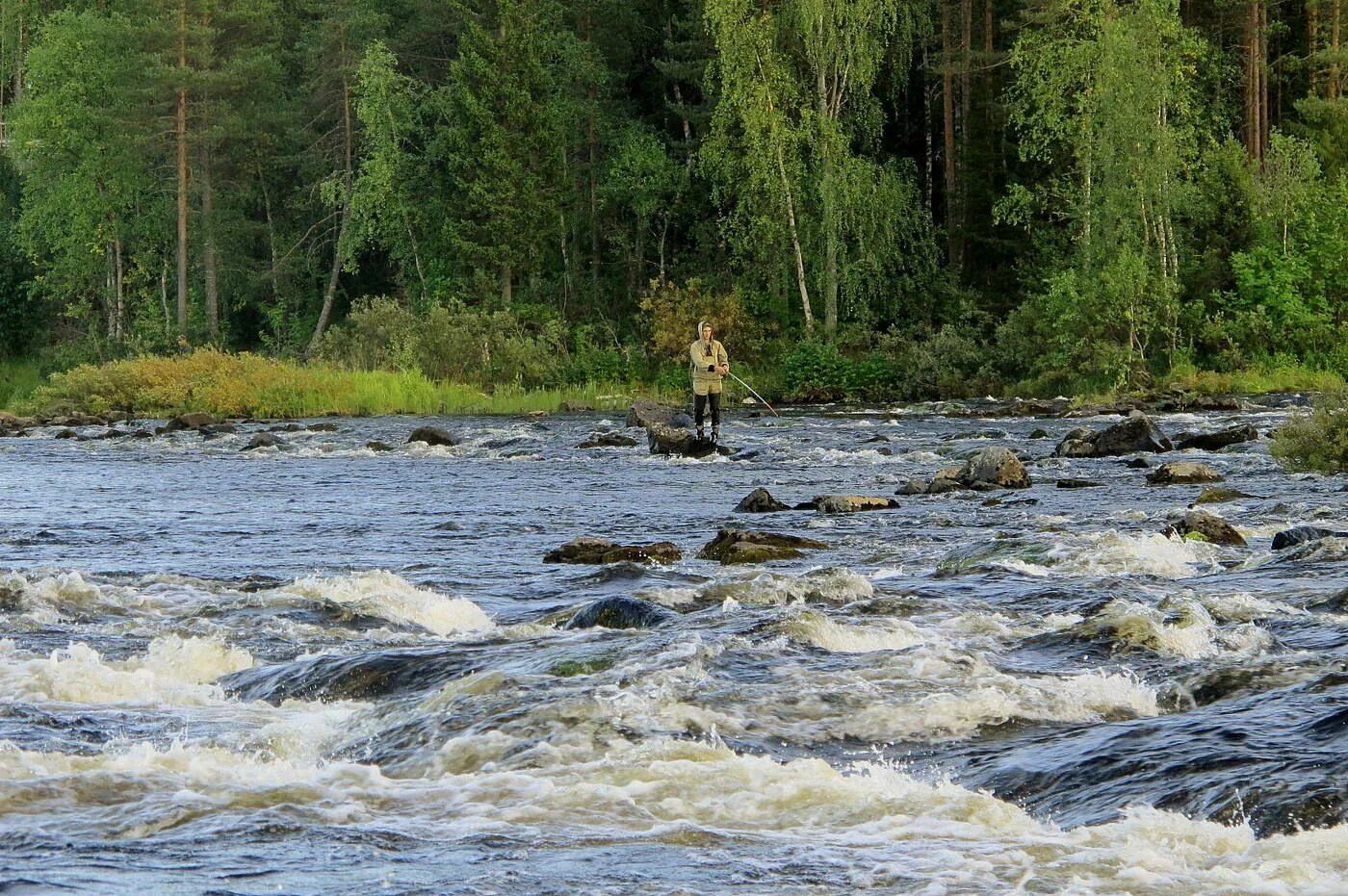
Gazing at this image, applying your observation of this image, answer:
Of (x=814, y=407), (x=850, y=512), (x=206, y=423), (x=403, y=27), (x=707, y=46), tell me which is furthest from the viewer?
(x=403, y=27)

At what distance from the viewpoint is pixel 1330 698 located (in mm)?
7949

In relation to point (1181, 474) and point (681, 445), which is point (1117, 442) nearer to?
point (1181, 474)

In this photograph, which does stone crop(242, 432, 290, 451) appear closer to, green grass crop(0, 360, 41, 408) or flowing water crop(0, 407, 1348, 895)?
flowing water crop(0, 407, 1348, 895)

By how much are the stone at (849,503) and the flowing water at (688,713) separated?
107cm

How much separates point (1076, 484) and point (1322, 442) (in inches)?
130

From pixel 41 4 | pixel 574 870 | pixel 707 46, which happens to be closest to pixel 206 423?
pixel 707 46

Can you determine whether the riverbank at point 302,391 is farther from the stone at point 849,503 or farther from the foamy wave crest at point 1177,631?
the foamy wave crest at point 1177,631

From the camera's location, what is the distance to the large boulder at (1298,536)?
44.2 feet

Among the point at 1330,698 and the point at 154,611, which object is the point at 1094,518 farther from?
the point at 154,611

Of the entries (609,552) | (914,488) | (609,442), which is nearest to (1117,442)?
(914,488)

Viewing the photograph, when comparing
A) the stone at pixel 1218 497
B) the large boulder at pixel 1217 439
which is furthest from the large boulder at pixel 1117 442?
the stone at pixel 1218 497

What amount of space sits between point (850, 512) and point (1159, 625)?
804 centimetres

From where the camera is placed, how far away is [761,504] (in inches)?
729

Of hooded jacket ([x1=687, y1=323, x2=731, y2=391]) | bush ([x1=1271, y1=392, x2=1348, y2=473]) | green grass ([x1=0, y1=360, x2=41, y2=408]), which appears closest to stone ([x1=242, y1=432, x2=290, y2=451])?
hooded jacket ([x1=687, y1=323, x2=731, y2=391])
